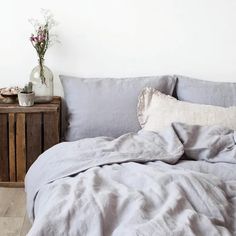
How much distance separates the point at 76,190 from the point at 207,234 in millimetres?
539

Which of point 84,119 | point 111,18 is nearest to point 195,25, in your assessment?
point 111,18

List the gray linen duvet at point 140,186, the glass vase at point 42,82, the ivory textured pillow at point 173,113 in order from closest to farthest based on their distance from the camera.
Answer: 1. the gray linen duvet at point 140,186
2. the ivory textured pillow at point 173,113
3. the glass vase at point 42,82

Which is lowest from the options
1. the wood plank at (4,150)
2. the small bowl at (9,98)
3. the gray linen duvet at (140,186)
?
the wood plank at (4,150)

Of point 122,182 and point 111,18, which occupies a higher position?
point 111,18

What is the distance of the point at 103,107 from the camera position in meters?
2.73

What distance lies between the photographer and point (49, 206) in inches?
61.6

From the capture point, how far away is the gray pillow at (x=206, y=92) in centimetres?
278

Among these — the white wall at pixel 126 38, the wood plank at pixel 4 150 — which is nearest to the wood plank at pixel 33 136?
the wood plank at pixel 4 150

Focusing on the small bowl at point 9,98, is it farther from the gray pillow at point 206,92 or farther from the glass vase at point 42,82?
the gray pillow at point 206,92

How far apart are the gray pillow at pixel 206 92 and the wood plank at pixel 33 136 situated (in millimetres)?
934

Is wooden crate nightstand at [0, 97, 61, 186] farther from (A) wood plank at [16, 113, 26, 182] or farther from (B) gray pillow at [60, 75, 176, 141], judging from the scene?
(B) gray pillow at [60, 75, 176, 141]

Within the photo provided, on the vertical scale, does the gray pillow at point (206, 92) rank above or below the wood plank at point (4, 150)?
above

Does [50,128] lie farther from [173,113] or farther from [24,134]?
[173,113]

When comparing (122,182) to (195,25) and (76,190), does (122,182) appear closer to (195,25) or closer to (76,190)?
(76,190)
